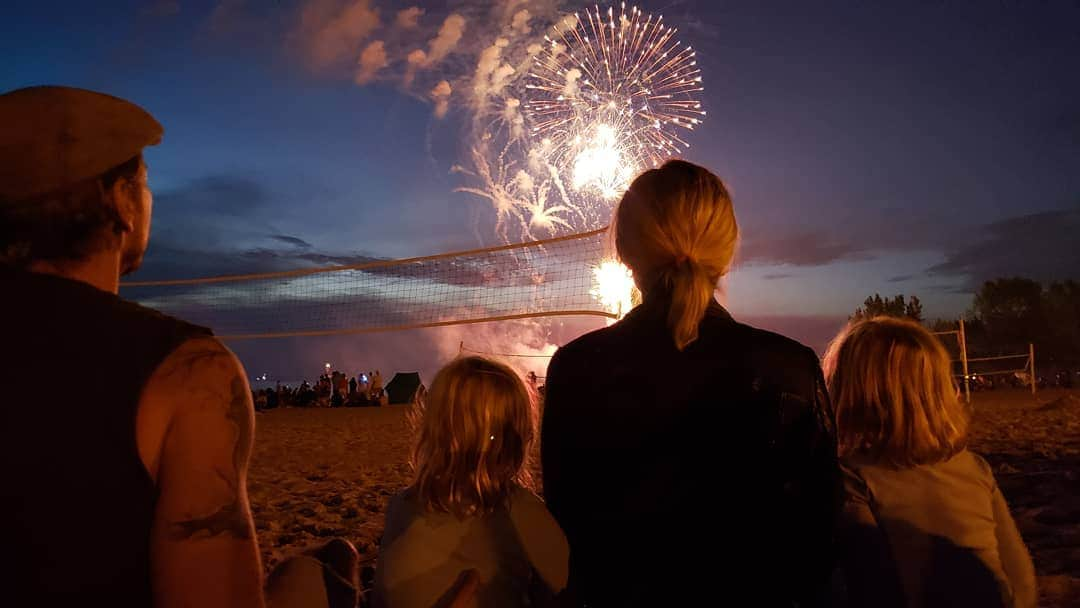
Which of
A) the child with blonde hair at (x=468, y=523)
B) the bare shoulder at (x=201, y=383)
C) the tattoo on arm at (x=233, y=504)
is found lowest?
the child with blonde hair at (x=468, y=523)

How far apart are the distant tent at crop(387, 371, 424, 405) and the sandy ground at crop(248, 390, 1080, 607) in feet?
47.3

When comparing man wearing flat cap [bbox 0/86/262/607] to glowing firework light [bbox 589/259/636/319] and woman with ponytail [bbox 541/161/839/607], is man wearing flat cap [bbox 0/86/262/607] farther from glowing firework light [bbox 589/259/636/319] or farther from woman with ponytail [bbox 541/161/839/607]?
glowing firework light [bbox 589/259/636/319]

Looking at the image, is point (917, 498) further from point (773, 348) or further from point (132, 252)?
point (132, 252)

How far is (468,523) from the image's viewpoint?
1.91 meters

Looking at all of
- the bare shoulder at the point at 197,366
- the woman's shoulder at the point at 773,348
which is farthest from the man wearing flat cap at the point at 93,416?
the woman's shoulder at the point at 773,348

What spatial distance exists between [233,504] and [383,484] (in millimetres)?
6534

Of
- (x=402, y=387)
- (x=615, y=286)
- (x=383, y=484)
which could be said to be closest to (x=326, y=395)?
(x=402, y=387)

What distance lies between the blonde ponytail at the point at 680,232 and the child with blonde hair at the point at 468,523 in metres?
0.74

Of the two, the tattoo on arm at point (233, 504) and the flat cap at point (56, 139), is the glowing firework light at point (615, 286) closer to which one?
the tattoo on arm at point (233, 504)

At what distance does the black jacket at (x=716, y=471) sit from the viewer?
4.08 feet

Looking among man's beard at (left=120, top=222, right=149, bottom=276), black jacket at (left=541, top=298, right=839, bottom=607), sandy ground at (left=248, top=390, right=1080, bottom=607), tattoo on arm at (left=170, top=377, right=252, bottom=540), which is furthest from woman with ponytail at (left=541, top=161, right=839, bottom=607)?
sandy ground at (left=248, top=390, right=1080, bottom=607)

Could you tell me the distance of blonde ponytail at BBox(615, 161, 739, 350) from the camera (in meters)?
1.36

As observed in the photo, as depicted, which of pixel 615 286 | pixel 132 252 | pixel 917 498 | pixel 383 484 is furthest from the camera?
pixel 383 484

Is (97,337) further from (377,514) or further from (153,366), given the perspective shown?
(377,514)
